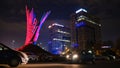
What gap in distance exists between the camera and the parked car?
16375mm

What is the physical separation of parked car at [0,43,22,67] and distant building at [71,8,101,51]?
5747 inches

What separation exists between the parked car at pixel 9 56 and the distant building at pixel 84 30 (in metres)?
146

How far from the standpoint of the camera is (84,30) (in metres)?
170

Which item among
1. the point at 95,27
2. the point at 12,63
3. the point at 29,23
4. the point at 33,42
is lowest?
the point at 12,63

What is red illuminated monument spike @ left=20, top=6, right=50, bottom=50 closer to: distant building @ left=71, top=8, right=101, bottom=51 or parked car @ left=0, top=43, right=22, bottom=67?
parked car @ left=0, top=43, right=22, bottom=67

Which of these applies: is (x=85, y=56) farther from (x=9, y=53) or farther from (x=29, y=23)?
(x=29, y=23)

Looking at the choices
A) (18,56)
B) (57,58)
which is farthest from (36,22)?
(18,56)

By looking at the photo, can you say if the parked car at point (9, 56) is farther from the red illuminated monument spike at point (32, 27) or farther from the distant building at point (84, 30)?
the distant building at point (84, 30)

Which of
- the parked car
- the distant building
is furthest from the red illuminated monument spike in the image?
the distant building

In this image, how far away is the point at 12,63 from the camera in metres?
16.9

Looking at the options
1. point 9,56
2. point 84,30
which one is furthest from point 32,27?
point 84,30

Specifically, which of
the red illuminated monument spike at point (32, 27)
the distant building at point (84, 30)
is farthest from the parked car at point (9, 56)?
the distant building at point (84, 30)

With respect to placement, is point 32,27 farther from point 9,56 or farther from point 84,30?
point 84,30

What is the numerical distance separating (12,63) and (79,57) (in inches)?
444
